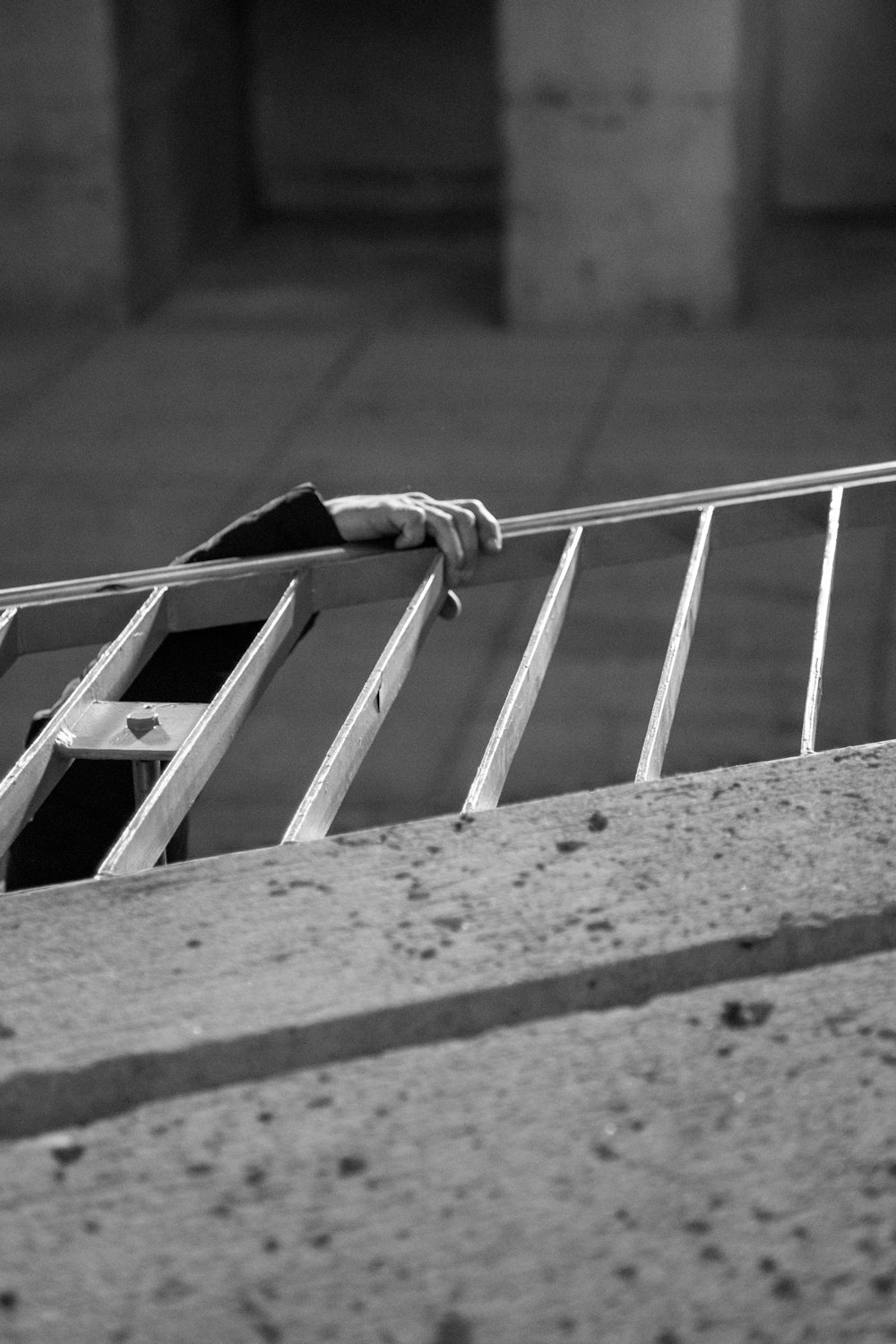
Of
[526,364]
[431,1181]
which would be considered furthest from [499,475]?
[431,1181]

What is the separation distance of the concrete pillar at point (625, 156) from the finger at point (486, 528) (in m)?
9.50

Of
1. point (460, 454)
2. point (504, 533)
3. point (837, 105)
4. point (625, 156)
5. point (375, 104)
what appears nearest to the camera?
point (504, 533)

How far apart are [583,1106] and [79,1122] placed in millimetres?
497

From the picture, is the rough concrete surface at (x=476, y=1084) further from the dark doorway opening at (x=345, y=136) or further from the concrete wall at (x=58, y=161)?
the dark doorway opening at (x=345, y=136)

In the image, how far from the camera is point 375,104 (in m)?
15.8

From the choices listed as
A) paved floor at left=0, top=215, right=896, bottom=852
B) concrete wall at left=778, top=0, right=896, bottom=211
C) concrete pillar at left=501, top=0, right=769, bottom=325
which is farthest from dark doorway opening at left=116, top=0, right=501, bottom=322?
concrete wall at left=778, top=0, right=896, bottom=211

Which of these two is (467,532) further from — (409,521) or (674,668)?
(674,668)

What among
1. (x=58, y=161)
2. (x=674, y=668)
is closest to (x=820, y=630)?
(x=674, y=668)

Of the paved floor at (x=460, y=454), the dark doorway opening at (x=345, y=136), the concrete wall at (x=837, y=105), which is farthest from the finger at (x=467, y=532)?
the concrete wall at (x=837, y=105)

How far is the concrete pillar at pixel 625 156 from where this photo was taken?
11844 mm

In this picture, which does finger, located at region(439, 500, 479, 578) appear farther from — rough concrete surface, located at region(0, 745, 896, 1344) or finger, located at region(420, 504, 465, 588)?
rough concrete surface, located at region(0, 745, 896, 1344)

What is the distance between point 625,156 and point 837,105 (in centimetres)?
440

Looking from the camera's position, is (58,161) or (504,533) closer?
(504,533)

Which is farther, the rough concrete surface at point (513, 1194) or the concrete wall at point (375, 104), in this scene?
the concrete wall at point (375, 104)
